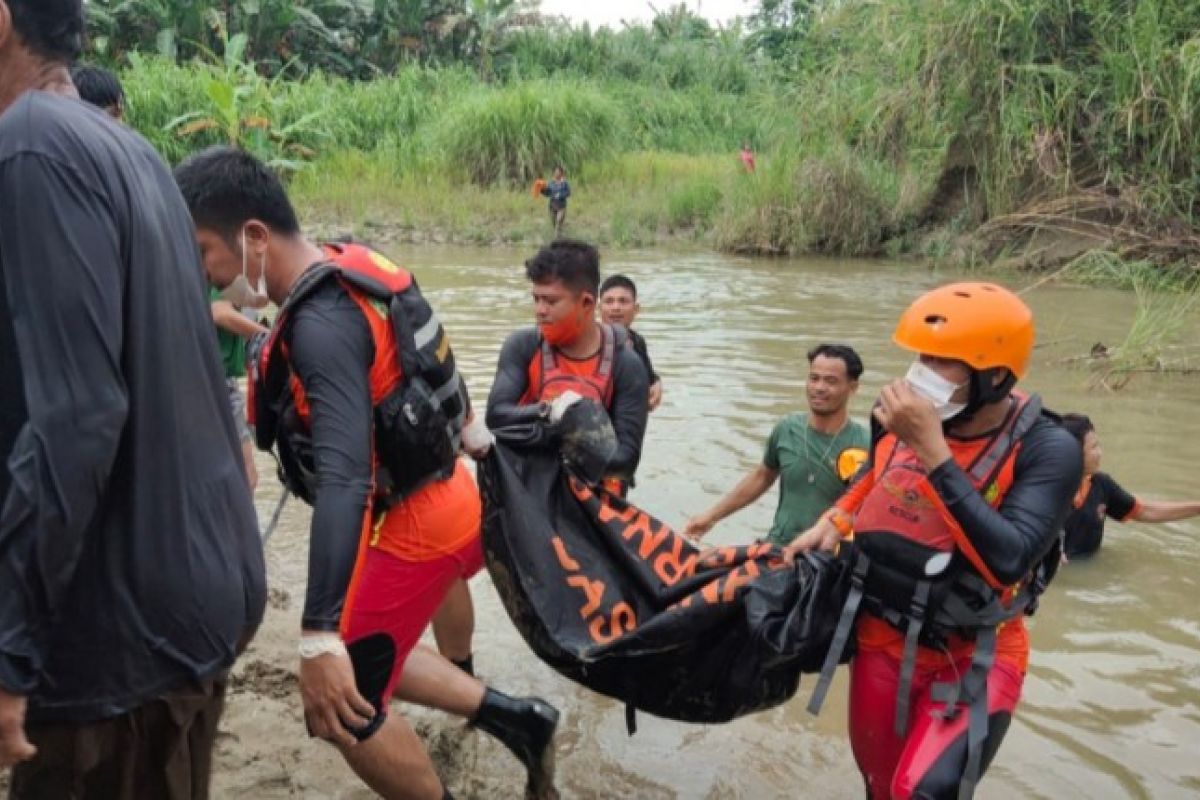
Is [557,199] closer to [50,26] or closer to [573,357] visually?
[573,357]

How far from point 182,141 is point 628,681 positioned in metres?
22.3

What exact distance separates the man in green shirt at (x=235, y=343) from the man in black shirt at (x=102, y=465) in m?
2.17

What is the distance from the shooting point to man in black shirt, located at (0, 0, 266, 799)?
70.6 inches

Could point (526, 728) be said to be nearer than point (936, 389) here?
No

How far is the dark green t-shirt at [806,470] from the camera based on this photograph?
16.0 feet

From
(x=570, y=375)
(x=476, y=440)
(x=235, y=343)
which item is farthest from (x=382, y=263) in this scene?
(x=235, y=343)

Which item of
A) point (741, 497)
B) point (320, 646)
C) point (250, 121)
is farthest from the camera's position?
point (250, 121)

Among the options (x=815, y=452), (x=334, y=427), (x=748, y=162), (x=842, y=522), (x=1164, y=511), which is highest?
(x=334, y=427)

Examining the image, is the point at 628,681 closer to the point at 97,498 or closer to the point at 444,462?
the point at 444,462

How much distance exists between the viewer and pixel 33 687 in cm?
182

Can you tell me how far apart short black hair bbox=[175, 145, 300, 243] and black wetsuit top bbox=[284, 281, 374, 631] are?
236 mm

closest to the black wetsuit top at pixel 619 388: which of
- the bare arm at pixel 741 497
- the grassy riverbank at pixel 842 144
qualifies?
the bare arm at pixel 741 497

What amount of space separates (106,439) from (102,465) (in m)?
0.04

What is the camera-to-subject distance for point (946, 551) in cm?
301
